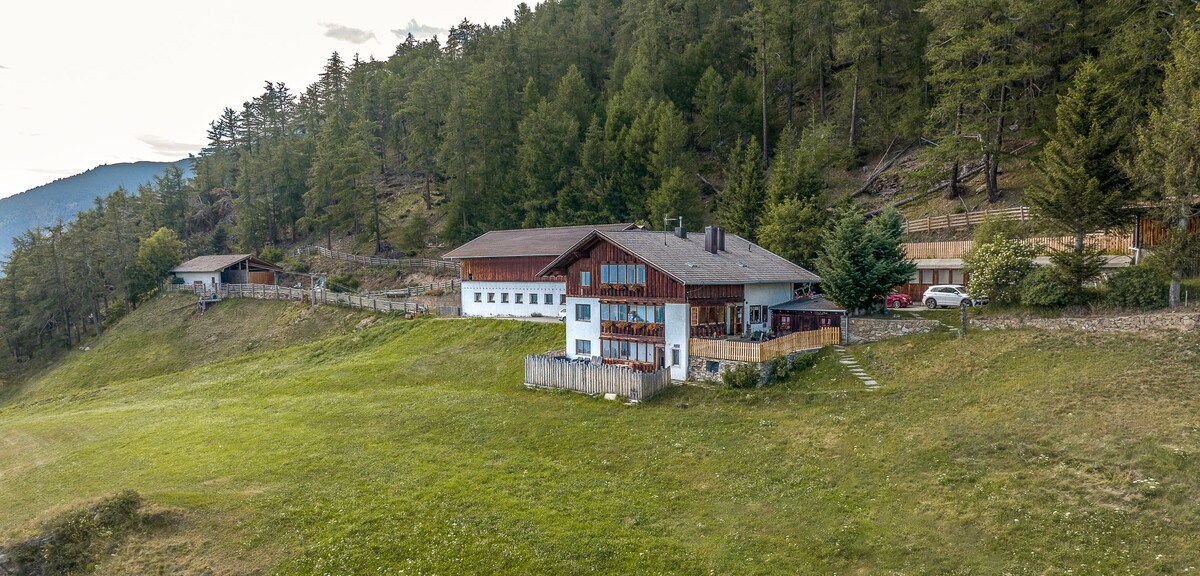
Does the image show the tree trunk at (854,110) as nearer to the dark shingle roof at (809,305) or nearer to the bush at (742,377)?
the dark shingle roof at (809,305)

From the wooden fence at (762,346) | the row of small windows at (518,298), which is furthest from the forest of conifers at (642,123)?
the row of small windows at (518,298)

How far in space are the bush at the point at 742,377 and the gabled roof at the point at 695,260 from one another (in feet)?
16.1

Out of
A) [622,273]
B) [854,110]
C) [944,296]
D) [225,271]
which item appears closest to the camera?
[622,273]

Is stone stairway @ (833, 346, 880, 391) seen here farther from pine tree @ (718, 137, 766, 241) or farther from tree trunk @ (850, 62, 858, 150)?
tree trunk @ (850, 62, 858, 150)

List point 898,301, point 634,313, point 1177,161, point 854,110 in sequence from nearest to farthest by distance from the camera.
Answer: point 1177,161, point 634,313, point 898,301, point 854,110

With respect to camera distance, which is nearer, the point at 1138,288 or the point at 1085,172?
the point at 1138,288

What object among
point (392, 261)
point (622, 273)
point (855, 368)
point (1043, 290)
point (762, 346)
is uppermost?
point (392, 261)

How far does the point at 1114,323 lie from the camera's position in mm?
28453

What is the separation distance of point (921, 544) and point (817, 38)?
63.0m

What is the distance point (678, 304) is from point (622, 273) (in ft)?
14.1

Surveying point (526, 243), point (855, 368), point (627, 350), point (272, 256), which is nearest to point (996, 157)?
point (855, 368)

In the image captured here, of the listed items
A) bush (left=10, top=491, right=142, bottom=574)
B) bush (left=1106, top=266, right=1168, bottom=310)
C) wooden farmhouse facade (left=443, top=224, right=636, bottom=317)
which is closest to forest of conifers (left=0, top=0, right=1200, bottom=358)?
bush (left=1106, top=266, right=1168, bottom=310)

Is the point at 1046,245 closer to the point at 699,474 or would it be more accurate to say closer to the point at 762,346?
the point at 762,346

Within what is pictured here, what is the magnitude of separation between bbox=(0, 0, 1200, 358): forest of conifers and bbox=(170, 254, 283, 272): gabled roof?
12.5ft
